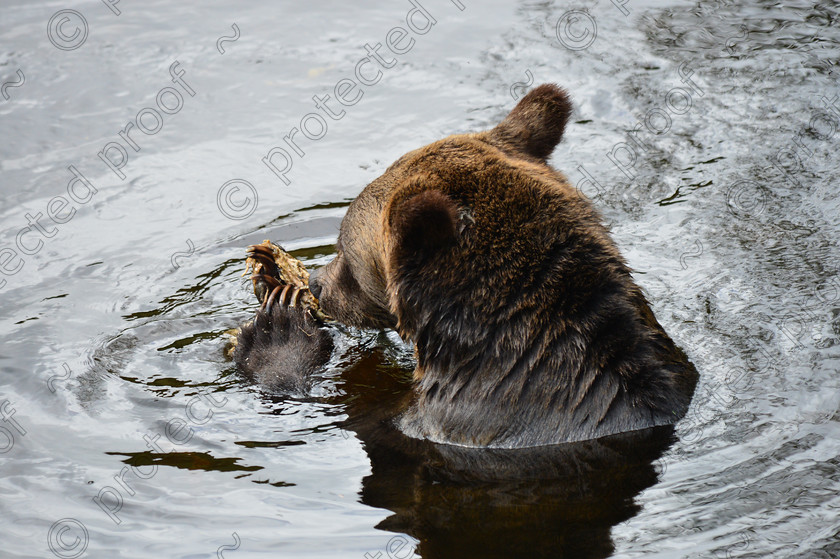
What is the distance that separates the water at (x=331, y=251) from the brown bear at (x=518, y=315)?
232 mm

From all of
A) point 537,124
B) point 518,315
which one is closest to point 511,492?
point 518,315

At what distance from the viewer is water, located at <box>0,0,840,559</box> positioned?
5.17m

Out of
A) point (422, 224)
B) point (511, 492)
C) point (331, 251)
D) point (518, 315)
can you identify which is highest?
point (422, 224)

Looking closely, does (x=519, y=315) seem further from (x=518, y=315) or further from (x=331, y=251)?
(x=331, y=251)

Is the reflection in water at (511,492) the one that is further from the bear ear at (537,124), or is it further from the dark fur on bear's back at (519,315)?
the bear ear at (537,124)

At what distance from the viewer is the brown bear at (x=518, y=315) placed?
530 cm

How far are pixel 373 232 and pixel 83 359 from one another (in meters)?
2.48

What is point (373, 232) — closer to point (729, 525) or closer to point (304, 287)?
point (304, 287)

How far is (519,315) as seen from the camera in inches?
210

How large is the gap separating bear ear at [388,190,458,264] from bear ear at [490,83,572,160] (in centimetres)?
105

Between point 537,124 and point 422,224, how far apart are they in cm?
151

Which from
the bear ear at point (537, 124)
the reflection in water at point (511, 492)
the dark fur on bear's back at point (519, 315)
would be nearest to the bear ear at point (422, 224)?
the dark fur on bear's back at point (519, 315)

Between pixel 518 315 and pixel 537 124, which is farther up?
pixel 537 124

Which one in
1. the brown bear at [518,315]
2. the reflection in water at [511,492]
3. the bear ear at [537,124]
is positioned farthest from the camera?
the bear ear at [537,124]
